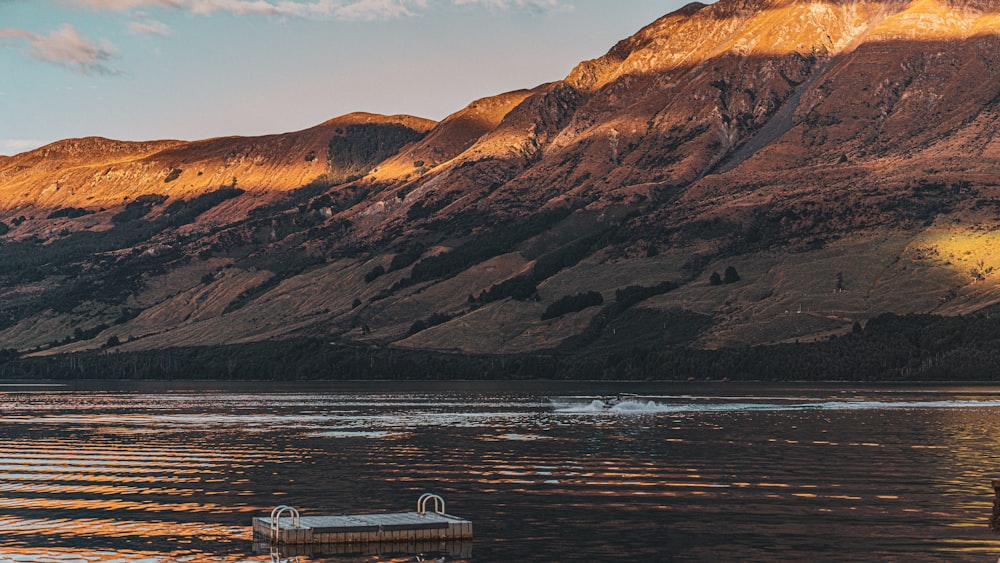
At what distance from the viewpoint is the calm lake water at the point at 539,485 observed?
5878 centimetres

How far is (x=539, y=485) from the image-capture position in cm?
8394

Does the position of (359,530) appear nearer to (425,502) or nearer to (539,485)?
(425,502)

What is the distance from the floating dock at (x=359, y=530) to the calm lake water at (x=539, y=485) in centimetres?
83

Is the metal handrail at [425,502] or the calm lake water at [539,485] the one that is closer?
the calm lake water at [539,485]

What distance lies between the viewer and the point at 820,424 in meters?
145

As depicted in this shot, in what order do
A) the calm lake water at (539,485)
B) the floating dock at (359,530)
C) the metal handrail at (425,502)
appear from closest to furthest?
1. the floating dock at (359,530)
2. the calm lake water at (539,485)
3. the metal handrail at (425,502)

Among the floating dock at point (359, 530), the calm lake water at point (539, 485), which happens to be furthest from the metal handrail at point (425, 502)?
the calm lake water at point (539, 485)

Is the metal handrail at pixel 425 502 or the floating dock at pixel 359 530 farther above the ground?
the metal handrail at pixel 425 502

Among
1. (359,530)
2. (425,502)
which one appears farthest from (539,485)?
(359,530)

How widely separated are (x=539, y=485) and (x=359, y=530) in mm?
27027

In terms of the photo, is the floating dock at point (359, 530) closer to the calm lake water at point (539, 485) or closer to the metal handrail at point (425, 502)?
the calm lake water at point (539, 485)

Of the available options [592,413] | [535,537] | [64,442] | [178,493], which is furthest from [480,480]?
[592,413]

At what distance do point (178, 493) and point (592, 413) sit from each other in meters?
104

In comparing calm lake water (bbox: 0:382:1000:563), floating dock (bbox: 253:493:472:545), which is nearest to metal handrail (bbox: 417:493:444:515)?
floating dock (bbox: 253:493:472:545)
